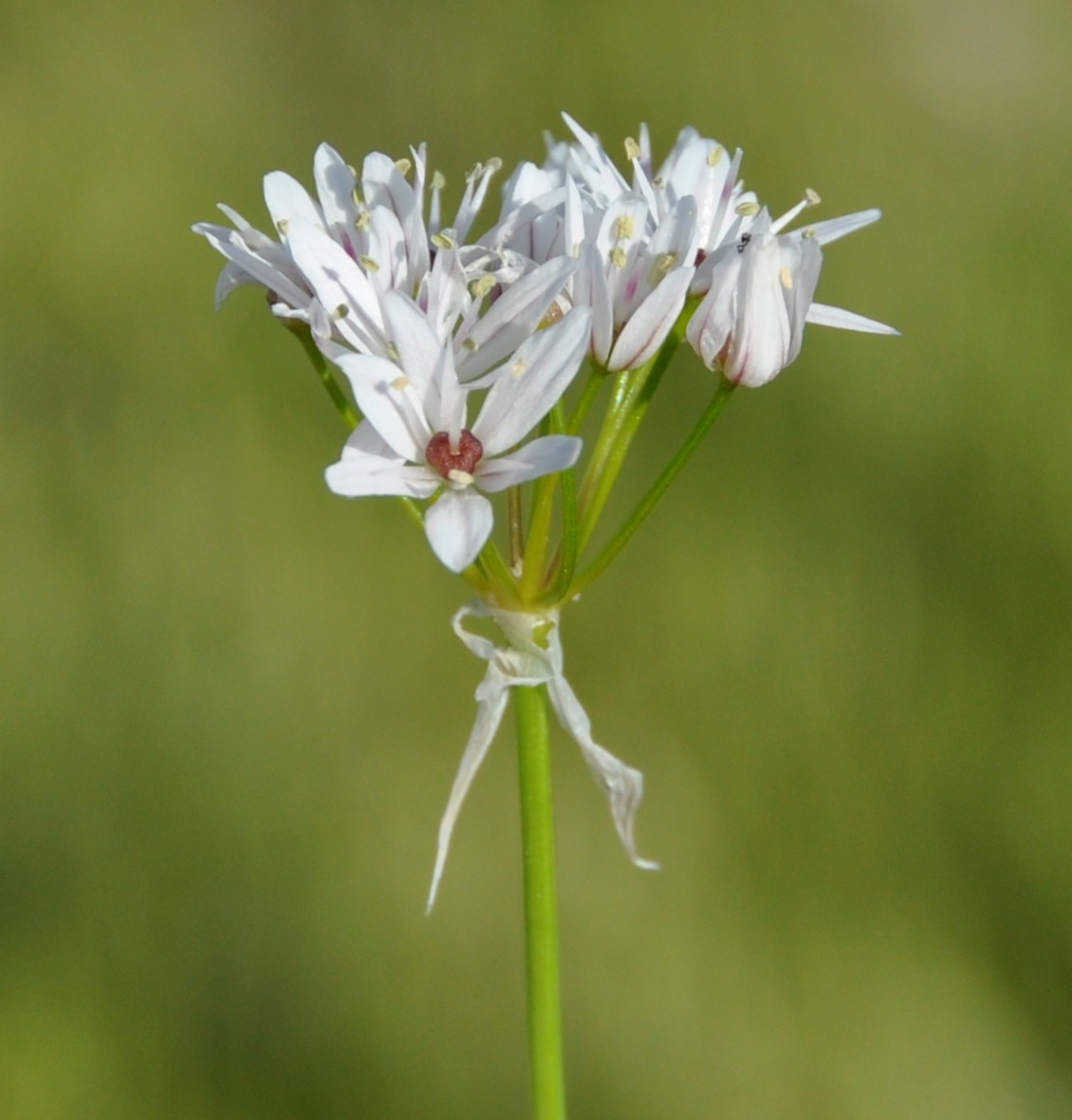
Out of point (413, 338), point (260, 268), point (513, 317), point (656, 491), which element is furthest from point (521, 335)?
point (260, 268)

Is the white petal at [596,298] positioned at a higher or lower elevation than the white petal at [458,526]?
higher

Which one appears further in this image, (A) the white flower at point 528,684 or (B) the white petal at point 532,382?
(A) the white flower at point 528,684

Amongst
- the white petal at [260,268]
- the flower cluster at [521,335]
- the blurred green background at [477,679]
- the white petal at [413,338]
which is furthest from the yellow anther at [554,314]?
the blurred green background at [477,679]

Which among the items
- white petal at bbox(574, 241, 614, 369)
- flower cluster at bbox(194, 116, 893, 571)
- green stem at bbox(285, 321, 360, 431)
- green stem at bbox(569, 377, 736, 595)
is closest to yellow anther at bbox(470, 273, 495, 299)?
flower cluster at bbox(194, 116, 893, 571)

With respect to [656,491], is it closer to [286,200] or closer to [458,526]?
[458,526]

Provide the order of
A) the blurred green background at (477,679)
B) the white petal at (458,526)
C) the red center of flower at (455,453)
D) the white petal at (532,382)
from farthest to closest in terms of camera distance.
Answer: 1. the blurred green background at (477,679)
2. the red center of flower at (455,453)
3. the white petal at (532,382)
4. the white petal at (458,526)

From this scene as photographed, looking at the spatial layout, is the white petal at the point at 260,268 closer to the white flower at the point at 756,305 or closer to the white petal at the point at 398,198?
the white petal at the point at 398,198

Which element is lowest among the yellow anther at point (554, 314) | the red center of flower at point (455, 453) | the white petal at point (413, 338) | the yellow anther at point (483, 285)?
the red center of flower at point (455, 453)
